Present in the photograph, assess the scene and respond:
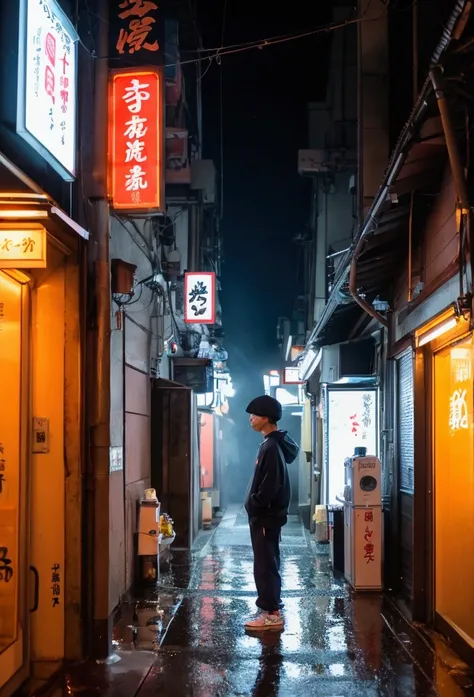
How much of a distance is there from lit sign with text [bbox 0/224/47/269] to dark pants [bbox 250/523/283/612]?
4.25 meters

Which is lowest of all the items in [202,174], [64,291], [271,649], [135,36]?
[271,649]

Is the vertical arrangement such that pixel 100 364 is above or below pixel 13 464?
above

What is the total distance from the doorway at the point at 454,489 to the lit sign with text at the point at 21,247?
414cm

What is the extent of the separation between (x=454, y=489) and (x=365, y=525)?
266 centimetres

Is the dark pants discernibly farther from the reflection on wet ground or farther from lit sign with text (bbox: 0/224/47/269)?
lit sign with text (bbox: 0/224/47/269)

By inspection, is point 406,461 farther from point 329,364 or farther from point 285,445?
point 329,364

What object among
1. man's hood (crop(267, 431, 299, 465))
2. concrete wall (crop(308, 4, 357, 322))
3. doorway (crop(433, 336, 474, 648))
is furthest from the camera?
concrete wall (crop(308, 4, 357, 322))

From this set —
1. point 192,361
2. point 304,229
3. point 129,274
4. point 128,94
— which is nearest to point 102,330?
point 129,274

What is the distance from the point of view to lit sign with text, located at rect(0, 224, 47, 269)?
6082mm

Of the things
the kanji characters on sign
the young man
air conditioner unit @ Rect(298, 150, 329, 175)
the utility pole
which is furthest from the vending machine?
air conditioner unit @ Rect(298, 150, 329, 175)

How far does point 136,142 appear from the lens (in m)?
8.34

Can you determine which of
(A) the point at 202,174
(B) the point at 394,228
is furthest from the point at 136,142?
(A) the point at 202,174

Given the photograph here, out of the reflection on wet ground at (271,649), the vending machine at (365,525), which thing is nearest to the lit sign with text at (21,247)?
the reflection on wet ground at (271,649)

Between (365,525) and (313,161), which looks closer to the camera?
(365,525)
